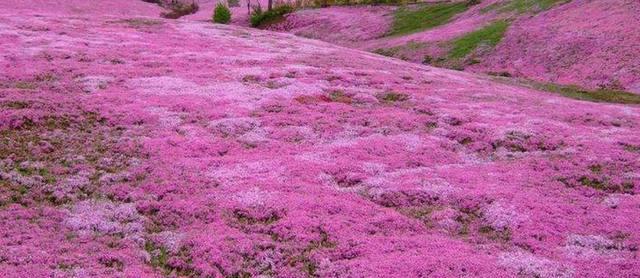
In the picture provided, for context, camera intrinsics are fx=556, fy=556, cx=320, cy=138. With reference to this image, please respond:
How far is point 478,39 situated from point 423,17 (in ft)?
67.1

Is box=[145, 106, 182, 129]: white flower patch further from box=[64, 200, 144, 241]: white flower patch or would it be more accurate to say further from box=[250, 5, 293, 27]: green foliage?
box=[250, 5, 293, 27]: green foliage

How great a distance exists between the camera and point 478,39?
5638cm

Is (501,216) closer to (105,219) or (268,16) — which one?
(105,219)

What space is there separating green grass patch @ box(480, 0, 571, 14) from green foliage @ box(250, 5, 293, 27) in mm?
35642

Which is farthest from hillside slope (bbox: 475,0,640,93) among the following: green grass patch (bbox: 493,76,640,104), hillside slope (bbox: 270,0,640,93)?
green grass patch (bbox: 493,76,640,104)

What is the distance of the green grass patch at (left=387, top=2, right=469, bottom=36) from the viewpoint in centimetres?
7156

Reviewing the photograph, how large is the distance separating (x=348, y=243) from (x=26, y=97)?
56.2 feet

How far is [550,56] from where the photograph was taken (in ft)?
156

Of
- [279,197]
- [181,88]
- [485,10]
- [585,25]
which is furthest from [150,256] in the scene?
[485,10]

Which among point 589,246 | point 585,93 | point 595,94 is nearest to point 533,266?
point 589,246

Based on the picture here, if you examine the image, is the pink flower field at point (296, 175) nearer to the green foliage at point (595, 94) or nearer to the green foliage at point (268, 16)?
the green foliage at point (595, 94)

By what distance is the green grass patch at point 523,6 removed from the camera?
60.4m

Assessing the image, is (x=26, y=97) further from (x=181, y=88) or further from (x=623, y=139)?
(x=623, y=139)

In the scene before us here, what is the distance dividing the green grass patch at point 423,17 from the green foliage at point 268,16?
69.5 ft
